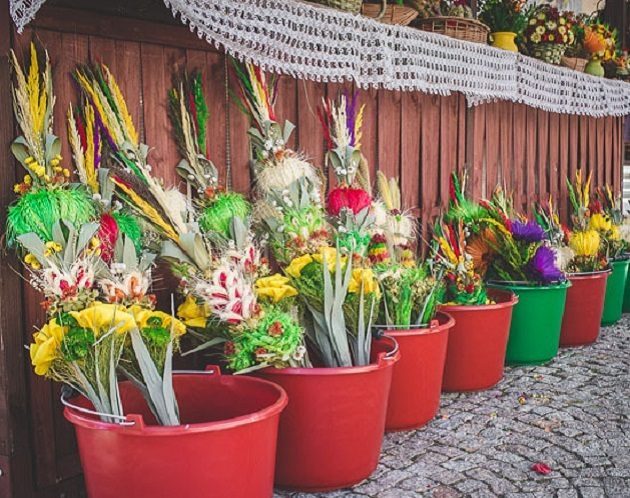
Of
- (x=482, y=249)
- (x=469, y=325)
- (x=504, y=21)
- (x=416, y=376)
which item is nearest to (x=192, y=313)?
(x=416, y=376)

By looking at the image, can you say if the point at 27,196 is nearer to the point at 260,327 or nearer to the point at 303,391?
the point at 260,327

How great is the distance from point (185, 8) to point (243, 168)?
106cm

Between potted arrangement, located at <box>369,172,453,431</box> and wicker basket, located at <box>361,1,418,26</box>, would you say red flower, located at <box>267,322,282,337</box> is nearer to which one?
potted arrangement, located at <box>369,172,453,431</box>

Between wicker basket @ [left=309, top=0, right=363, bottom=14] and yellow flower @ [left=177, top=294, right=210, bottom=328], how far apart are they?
59.0 inches

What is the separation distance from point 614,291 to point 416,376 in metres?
3.02

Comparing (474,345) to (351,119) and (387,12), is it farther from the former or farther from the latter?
(387,12)

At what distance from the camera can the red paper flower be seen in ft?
10.0

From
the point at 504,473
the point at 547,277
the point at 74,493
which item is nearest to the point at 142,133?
the point at 74,493

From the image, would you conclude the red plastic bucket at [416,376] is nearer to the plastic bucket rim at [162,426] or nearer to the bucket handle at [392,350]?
the bucket handle at [392,350]

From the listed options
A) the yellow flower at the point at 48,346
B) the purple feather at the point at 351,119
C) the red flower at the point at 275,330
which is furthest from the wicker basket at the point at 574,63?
the yellow flower at the point at 48,346

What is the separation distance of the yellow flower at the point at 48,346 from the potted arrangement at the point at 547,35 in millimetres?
4253

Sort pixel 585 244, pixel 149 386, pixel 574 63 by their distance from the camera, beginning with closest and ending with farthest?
pixel 149 386 → pixel 585 244 → pixel 574 63

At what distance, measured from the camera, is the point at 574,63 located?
595 cm

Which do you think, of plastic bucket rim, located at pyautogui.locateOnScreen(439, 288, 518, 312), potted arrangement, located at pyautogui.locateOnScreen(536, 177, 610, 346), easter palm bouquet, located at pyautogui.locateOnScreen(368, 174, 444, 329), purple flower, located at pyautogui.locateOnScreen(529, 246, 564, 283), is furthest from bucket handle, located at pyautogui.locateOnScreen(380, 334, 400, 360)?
potted arrangement, located at pyautogui.locateOnScreen(536, 177, 610, 346)
